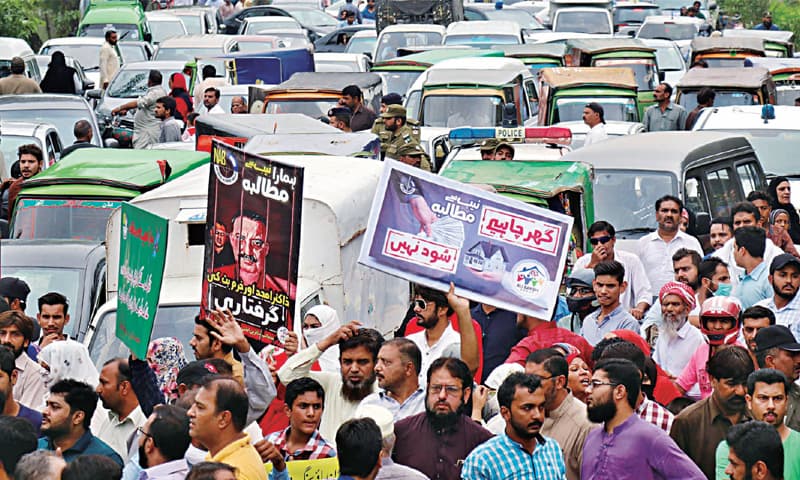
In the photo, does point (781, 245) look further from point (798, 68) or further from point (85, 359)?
point (798, 68)

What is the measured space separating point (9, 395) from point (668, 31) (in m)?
29.4

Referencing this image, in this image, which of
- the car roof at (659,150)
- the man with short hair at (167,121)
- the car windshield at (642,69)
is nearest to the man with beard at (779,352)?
the car roof at (659,150)

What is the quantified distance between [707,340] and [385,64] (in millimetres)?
17421

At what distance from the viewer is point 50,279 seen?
1228 cm

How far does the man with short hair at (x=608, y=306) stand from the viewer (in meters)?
10.3

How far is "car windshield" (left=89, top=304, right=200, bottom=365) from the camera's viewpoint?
10.6m

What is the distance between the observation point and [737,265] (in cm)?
1161

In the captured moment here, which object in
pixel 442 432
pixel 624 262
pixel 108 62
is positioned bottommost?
pixel 108 62

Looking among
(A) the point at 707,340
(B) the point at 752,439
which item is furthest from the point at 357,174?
(B) the point at 752,439

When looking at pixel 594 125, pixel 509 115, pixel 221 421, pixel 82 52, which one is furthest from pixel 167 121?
pixel 221 421

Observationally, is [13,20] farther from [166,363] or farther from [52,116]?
[166,363]

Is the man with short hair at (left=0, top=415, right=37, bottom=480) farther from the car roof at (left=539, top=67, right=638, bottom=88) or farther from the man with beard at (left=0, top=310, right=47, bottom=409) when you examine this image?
the car roof at (left=539, top=67, right=638, bottom=88)

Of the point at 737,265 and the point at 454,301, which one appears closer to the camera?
the point at 454,301

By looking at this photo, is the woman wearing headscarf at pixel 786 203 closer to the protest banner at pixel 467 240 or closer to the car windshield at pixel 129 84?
the protest banner at pixel 467 240
